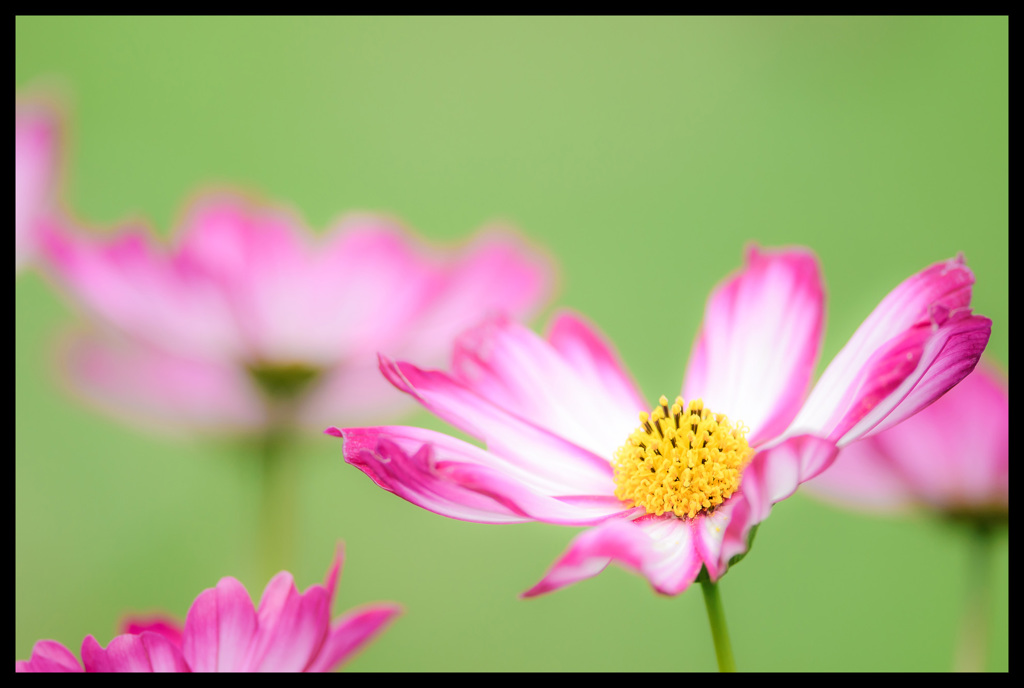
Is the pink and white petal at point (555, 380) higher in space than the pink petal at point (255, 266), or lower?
lower

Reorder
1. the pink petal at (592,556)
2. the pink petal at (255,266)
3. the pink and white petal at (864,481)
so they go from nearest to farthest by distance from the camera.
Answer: the pink petal at (592,556) → the pink and white petal at (864,481) → the pink petal at (255,266)

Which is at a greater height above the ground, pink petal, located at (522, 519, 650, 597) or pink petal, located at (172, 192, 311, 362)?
pink petal, located at (172, 192, 311, 362)

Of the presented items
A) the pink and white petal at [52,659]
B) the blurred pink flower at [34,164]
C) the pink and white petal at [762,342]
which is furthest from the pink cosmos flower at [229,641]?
the blurred pink flower at [34,164]

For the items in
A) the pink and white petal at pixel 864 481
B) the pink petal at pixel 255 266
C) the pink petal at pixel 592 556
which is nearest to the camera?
the pink petal at pixel 592 556

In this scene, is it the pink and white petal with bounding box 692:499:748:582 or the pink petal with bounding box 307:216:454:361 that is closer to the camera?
the pink and white petal with bounding box 692:499:748:582

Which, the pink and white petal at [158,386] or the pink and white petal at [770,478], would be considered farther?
the pink and white petal at [158,386]

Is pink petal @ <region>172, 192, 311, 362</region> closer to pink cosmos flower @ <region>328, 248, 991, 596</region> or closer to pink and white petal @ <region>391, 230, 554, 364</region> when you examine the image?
pink and white petal @ <region>391, 230, 554, 364</region>

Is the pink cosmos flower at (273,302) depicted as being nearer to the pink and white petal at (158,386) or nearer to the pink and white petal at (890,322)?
the pink and white petal at (158,386)

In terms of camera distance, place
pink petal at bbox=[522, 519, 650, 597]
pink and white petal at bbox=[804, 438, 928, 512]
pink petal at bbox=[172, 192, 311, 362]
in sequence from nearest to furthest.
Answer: pink petal at bbox=[522, 519, 650, 597] → pink and white petal at bbox=[804, 438, 928, 512] → pink petal at bbox=[172, 192, 311, 362]

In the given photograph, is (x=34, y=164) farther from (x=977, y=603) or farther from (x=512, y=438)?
(x=977, y=603)

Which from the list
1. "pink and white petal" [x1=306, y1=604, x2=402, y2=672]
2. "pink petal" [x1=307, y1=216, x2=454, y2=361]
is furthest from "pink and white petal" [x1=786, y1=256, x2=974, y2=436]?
"pink petal" [x1=307, y1=216, x2=454, y2=361]
